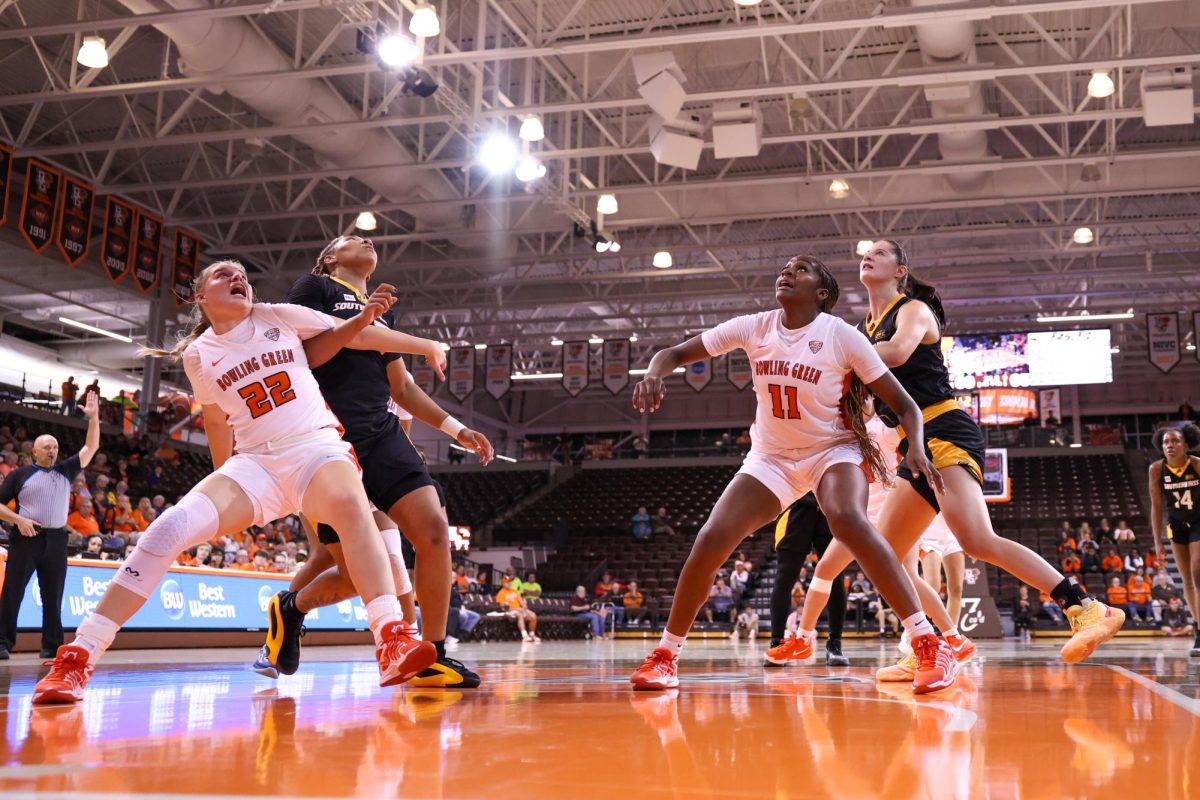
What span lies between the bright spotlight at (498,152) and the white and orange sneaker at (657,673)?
1238cm

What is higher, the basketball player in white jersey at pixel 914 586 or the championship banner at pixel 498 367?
the championship banner at pixel 498 367

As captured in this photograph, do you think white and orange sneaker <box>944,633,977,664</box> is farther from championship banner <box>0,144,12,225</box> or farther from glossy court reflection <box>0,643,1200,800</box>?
championship banner <box>0,144,12,225</box>

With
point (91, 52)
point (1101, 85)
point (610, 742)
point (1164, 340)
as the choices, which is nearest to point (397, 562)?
point (610, 742)

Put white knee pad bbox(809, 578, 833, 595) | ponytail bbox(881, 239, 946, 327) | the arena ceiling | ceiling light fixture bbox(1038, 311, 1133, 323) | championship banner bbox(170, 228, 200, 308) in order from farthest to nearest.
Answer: ceiling light fixture bbox(1038, 311, 1133, 323), championship banner bbox(170, 228, 200, 308), the arena ceiling, white knee pad bbox(809, 578, 833, 595), ponytail bbox(881, 239, 946, 327)

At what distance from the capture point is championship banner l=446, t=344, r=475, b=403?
1039 inches

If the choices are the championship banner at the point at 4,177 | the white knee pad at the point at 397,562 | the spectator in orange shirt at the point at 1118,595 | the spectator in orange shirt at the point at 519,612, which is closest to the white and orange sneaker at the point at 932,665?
the white knee pad at the point at 397,562

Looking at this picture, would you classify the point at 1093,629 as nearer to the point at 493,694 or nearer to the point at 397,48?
the point at 493,694

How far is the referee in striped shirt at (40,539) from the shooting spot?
7633mm

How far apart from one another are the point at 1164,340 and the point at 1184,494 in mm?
18714

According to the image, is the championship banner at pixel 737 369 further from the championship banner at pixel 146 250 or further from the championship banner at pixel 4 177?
the championship banner at pixel 4 177

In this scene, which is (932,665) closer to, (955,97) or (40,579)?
(40,579)

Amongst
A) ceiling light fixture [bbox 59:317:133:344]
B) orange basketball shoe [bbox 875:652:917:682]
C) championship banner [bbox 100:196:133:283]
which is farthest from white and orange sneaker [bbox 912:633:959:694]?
ceiling light fixture [bbox 59:317:133:344]

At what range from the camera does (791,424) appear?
421 centimetres

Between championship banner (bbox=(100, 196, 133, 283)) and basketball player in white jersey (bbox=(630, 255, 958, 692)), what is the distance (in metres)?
17.3
